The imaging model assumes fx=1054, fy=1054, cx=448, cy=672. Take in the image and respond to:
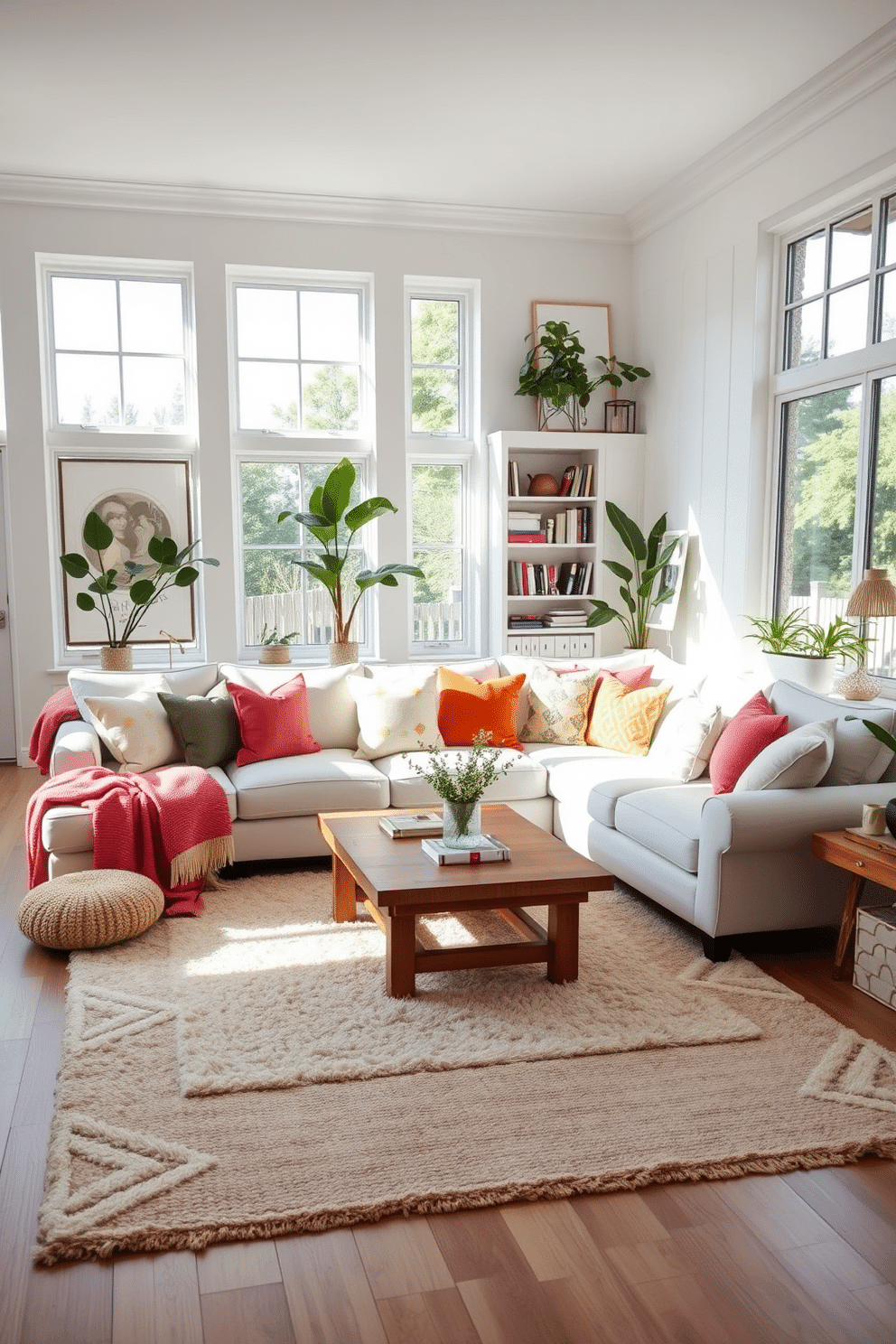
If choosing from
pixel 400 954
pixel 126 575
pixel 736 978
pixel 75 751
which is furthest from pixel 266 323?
pixel 736 978

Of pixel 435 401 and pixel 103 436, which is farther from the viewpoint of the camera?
pixel 435 401

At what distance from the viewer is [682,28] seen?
444 centimetres

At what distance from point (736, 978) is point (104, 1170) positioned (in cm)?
207

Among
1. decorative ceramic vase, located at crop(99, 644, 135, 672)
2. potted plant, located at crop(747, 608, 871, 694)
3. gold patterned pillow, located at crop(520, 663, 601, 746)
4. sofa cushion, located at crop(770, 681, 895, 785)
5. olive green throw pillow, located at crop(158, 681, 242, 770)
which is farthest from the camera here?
decorative ceramic vase, located at crop(99, 644, 135, 672)

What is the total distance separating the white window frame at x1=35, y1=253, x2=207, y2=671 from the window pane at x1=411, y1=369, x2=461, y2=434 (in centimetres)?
147

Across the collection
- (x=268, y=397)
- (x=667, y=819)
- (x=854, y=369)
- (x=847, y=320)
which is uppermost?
(x=847, y=320)

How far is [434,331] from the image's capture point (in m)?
7.20

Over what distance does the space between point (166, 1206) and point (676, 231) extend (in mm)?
6173

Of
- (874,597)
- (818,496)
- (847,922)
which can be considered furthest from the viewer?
(818,496)

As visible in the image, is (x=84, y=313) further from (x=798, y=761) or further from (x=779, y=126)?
(x=798, y=761)

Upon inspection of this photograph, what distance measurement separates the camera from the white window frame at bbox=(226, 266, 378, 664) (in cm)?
685

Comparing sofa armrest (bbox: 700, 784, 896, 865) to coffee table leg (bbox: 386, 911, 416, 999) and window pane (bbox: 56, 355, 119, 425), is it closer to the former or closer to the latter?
coffee table leg (bbox: 386, 911, 416, 999)

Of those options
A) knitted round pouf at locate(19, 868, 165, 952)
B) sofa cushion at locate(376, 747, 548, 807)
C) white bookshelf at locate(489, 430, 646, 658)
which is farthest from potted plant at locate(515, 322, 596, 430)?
knitted round pouf at locate(19, 868, 165, 952)

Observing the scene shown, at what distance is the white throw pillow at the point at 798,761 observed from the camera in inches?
145
